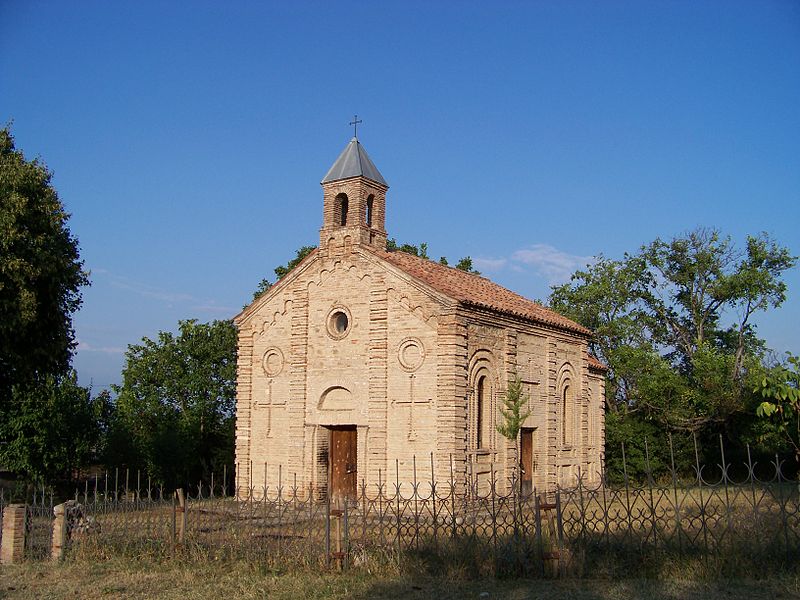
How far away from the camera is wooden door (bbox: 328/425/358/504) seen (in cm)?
2211

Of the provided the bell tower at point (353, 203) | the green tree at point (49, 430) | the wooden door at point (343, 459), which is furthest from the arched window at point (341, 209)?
the green tree at point (49, 430)

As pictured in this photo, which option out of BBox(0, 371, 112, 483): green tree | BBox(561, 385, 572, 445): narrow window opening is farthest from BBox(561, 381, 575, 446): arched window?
BBox(0, 371, 112, 483): green tree

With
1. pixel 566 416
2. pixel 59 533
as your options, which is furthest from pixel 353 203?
pixel 59 533

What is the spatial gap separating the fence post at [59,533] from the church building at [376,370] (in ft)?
22.6

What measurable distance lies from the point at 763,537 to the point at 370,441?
37.2ft

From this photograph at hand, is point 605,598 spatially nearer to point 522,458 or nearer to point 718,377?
point 522,458

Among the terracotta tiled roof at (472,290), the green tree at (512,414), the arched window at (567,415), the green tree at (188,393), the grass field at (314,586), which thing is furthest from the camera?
the green tree at (188,393)

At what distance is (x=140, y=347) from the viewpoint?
33.3 m

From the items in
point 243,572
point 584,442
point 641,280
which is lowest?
point 243,572

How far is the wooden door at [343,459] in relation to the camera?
2211 centimetres

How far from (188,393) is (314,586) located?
76.7 feet

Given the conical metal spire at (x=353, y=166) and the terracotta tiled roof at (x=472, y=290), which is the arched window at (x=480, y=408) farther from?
the conical metal spire at (x=353, y=166)

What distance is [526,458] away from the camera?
79.4 ft

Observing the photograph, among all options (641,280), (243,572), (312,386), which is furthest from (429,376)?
(641,280)
